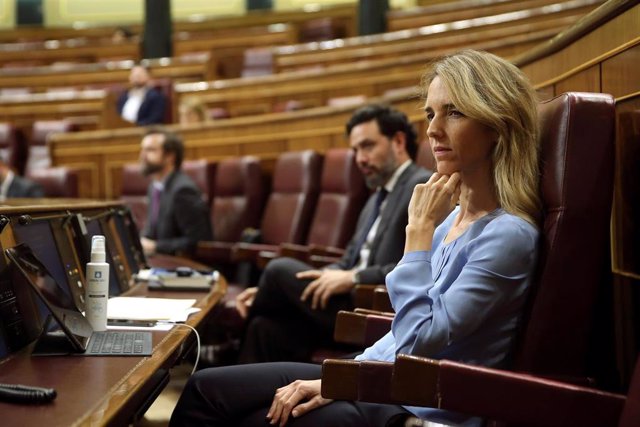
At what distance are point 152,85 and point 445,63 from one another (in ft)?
7.97

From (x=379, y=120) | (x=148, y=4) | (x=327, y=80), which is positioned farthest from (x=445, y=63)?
(x=148, y=4)

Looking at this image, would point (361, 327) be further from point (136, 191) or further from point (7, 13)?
point (7, 13)

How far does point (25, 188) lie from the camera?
8.00 ft

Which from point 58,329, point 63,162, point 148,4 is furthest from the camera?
point 148,4

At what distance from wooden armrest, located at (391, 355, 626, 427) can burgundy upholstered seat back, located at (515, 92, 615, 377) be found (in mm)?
70

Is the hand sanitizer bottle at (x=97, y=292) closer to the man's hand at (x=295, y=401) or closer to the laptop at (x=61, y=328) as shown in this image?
the laptop at (x=61, y=328)

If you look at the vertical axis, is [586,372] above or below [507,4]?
below

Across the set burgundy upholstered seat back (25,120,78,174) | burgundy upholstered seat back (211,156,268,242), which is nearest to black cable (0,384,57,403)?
burgundy upholstered seat back (211,156,268,242)

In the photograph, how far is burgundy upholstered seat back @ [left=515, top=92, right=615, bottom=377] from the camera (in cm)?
60

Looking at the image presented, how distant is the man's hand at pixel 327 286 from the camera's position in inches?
44.5

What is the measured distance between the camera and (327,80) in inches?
113

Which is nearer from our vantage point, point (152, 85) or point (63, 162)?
point (63, 162)

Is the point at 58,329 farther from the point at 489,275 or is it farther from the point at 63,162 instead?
the point at 63,162

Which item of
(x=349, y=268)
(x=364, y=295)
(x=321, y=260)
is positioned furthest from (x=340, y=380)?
(x=321, y=260)
